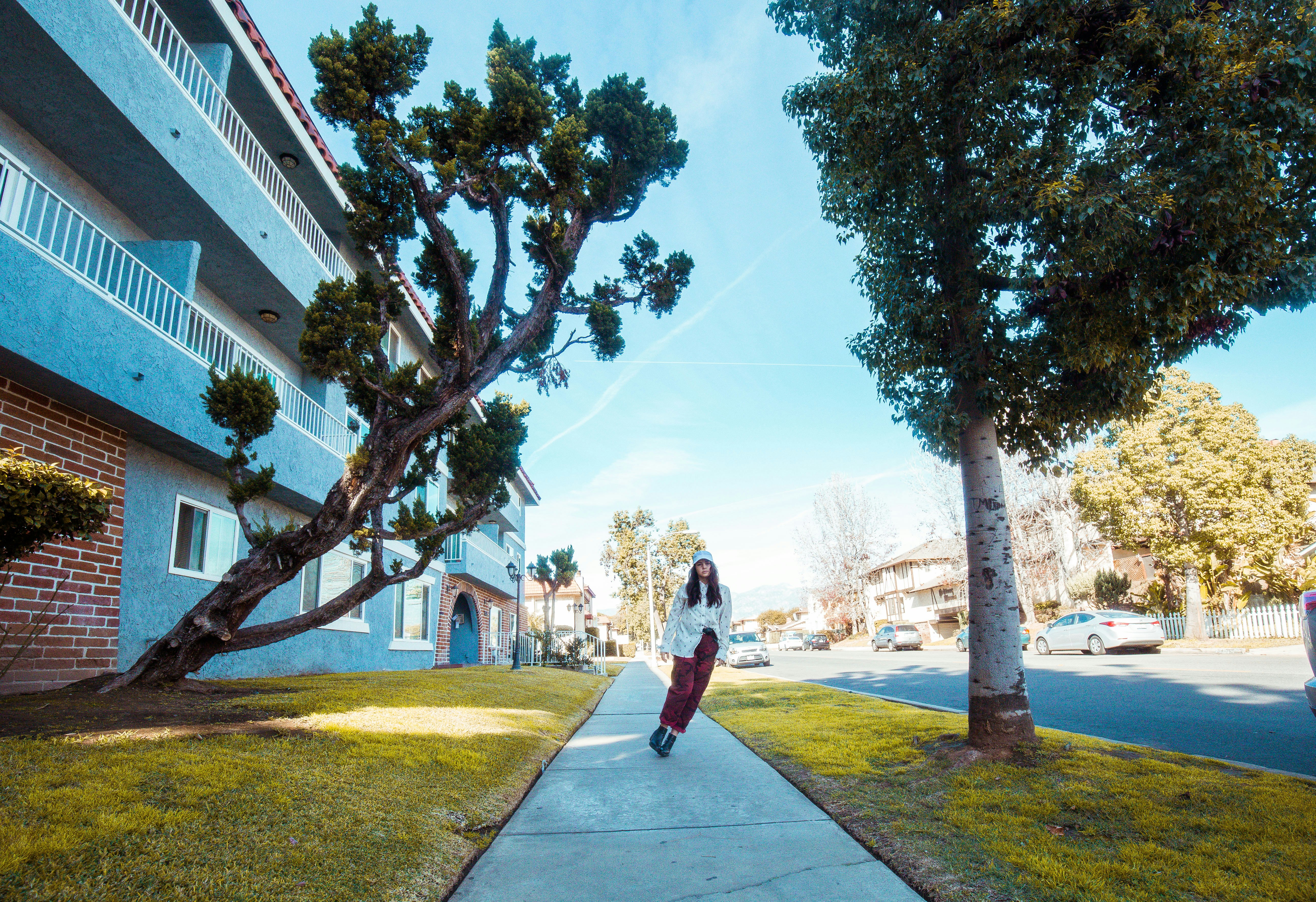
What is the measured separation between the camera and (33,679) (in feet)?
21.4

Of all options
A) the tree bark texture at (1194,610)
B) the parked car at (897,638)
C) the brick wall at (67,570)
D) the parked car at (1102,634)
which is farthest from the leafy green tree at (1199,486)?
the brick wall at (67,570)

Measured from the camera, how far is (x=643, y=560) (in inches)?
2034

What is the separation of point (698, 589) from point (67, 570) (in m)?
6.04

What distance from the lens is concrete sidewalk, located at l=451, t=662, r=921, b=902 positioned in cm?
299

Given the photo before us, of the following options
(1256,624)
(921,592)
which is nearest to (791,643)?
(921,592)

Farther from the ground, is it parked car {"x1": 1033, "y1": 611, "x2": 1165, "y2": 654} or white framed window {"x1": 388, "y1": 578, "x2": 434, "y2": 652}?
white framed window {"x1": 388, "y1": 578, "x2": 434, "y2": 652}

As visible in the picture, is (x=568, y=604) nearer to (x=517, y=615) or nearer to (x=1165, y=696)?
(x=517, y=615)

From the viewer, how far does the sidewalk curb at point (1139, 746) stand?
15.3ft

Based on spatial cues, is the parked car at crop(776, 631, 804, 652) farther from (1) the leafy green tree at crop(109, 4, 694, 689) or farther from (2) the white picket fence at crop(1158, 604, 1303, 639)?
(1) the leafy green tree at crop(109, 4, 694, 689)

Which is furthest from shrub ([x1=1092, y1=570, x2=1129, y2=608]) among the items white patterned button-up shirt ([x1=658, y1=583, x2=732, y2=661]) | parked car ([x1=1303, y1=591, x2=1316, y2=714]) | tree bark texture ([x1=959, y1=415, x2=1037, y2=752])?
parked car ([x1=1303, y1=591, x2=1316, y2=714])

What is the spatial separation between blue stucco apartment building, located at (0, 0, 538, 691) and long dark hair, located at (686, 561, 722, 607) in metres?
5.70

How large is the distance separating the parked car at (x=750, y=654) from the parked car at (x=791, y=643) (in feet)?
52.5

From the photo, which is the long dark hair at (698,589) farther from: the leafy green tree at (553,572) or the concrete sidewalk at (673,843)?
the leafy green tree at (553,572)

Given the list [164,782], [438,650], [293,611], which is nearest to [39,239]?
[164,782]
